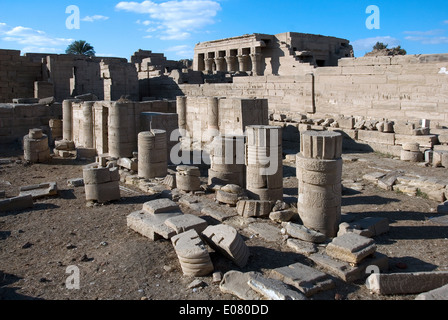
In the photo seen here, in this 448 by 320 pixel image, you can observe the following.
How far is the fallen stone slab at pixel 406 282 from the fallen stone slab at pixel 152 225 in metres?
3.15

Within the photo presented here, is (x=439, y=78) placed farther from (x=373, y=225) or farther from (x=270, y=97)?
(x=373, y=225)

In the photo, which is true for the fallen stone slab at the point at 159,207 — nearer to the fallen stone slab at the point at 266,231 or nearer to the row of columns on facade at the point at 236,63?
the fallen stone slab at the point at 266,231

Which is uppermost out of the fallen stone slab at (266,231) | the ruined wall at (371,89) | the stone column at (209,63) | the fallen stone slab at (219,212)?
the stone column at (209,63)

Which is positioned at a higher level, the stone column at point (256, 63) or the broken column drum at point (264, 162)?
the stone column at point (256, 63)

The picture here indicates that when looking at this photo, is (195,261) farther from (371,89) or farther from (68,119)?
(371,89)

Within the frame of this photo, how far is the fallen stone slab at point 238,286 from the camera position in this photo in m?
4.84

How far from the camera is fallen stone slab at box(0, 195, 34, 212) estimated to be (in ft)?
28.0

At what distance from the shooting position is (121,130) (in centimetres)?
1288

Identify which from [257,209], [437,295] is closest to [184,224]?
[257,209]

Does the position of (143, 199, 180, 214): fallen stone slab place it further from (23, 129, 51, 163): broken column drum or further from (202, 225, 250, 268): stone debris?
(23, 129, 51, 163): broken column drum

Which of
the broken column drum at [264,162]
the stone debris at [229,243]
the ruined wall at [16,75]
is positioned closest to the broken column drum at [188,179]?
the broken column drum at [264,162]

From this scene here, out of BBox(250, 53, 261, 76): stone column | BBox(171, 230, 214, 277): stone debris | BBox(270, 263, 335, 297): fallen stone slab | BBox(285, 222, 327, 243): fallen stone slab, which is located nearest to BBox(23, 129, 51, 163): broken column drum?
BBox(171, 230, 214, 277): stone debris
